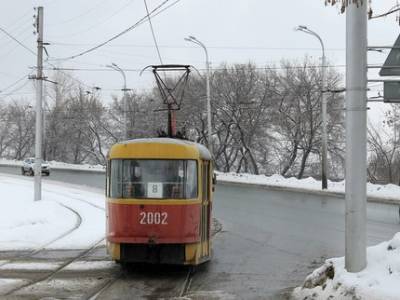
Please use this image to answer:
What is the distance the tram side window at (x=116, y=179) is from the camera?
11130 mm

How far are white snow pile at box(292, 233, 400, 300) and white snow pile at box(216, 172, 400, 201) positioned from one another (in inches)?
850

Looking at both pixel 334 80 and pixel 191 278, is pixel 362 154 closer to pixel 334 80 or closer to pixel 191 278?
pixel 191 278

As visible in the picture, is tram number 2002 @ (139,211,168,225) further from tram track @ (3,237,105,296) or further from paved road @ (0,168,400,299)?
tram track @ (3,237,105,296)

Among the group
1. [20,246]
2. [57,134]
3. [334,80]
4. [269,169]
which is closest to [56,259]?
[20,246]

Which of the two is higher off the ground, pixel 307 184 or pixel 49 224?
pixel 307 184

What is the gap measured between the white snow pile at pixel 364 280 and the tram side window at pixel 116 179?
3692 millimetres

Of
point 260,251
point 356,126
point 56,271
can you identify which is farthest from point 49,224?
point 356,126

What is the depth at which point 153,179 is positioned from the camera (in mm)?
11070

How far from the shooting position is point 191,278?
11.0 meters

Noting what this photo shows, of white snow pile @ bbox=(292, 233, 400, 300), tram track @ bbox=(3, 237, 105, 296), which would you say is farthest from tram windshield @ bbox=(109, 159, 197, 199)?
white snow pile @ bbox=(292, 233, 400, 300)

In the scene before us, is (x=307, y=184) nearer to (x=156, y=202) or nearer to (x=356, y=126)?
(x=156, y=202)

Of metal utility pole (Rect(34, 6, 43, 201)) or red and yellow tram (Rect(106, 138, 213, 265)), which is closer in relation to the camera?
red and yellow tram (Rect(106, 138, 213, 265))

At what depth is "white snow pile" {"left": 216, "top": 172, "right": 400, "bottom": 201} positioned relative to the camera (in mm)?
31359

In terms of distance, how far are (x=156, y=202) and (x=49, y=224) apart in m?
8.15
